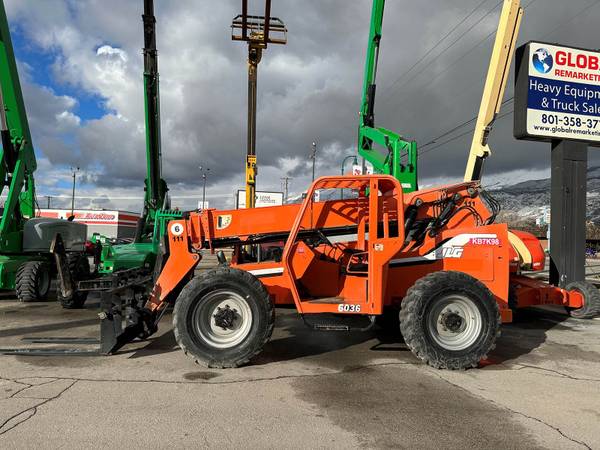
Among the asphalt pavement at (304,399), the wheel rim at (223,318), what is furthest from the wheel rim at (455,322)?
the wheel rim at (223,318)

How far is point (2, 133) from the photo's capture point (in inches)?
436

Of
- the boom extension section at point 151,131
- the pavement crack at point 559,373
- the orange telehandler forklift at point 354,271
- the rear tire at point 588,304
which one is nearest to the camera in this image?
the pavement crack at point 559,373

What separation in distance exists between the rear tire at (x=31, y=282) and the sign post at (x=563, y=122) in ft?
39.1

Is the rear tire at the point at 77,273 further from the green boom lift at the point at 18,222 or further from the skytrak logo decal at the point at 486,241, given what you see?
the skytrak logo decal at the point at 486,241

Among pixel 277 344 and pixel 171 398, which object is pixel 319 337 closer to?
pixel 277 344

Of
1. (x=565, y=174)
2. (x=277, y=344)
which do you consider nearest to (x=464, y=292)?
(x=277, y=344)

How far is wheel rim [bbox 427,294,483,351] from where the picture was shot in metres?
5.67

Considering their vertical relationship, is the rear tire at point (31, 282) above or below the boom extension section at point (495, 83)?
below

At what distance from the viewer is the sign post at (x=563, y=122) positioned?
10773mm

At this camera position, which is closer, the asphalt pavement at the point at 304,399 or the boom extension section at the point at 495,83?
the asphalt pavement at the point at 304,399

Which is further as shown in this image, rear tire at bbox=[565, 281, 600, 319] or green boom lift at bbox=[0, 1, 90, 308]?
green boom lift at bbox=[0, 1, 90, 308]

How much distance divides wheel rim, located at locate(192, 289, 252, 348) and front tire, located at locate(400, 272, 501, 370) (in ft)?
6.45

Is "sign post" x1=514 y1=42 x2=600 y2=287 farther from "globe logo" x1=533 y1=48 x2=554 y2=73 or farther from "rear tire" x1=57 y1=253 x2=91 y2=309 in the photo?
"rear tire" x1=57 y1=253 x2=91 y2=309

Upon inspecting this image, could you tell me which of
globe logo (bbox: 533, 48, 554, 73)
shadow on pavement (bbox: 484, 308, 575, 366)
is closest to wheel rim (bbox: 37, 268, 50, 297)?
shadow on pavement (bbox: 484, 308, 575, 366)
